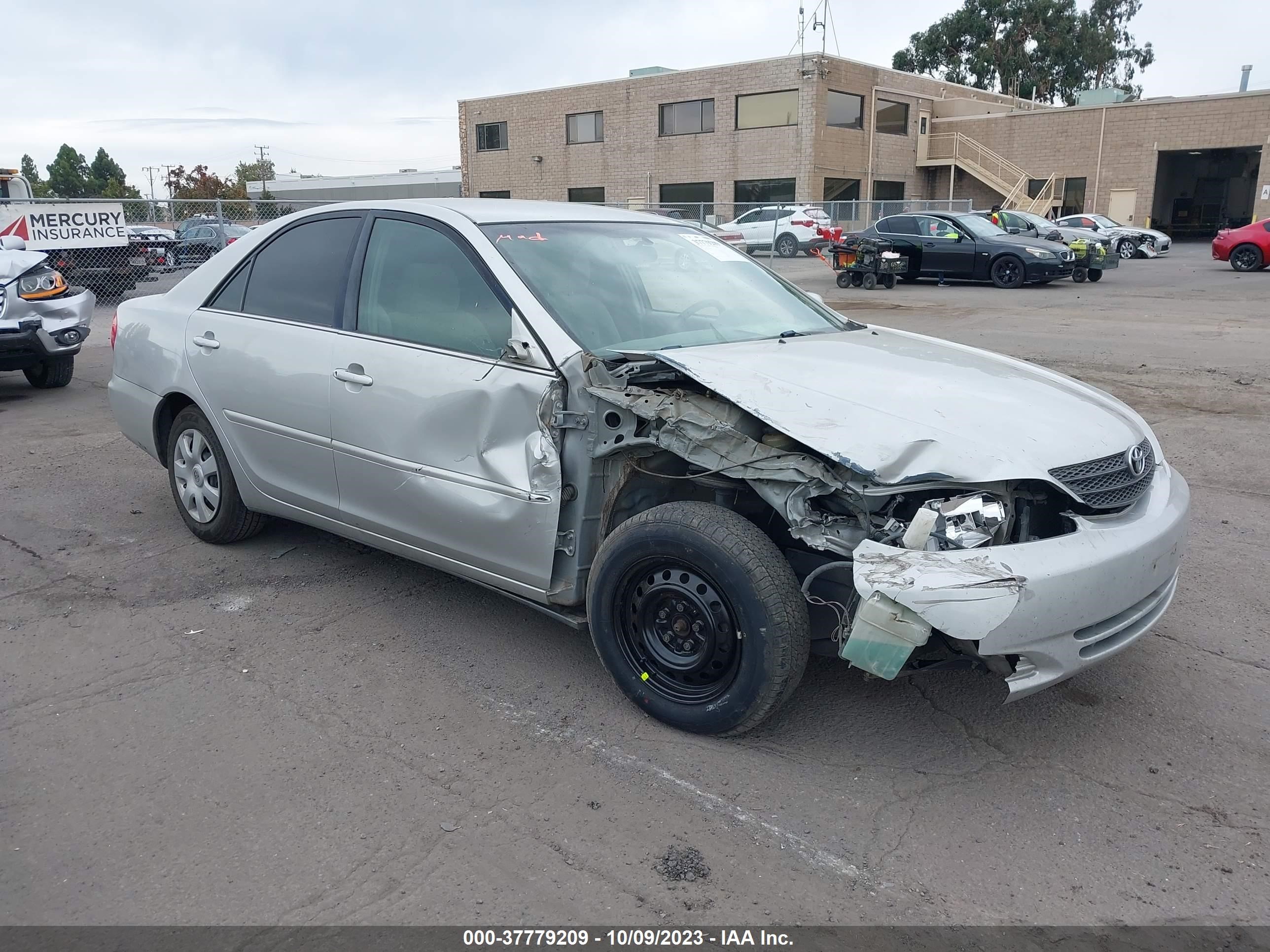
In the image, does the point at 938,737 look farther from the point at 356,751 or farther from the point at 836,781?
the point at 356,751

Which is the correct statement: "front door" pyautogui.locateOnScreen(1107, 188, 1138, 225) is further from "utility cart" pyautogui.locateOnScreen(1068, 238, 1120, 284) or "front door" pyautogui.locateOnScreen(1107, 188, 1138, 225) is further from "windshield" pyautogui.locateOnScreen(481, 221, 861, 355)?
"windshield" pyautogui.locateOnScreen(481, 221, 861, 355)

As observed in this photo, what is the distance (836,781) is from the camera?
3207 millimetres

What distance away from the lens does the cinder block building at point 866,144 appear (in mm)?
38375

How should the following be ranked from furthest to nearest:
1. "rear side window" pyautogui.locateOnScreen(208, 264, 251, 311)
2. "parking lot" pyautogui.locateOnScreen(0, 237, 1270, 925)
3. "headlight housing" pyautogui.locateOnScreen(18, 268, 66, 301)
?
"headlight housing" pyautogui.locateOnScreen(18, 268, 66, 301) → "rear side window" pyautogui.locateOnScreen(208, 264, 251, 311) → "parking lot" pyautogui.locateOnScreen(0, 237, 1270, 925)

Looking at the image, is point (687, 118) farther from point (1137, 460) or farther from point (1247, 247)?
point (1137, 460)

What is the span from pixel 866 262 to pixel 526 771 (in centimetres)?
1934

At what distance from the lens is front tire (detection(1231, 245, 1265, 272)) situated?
24484 millimetres

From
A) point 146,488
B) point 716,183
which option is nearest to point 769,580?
point 146,488

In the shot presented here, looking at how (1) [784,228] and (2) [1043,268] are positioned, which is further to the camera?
(1) [784,228]

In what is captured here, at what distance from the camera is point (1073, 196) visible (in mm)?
41750

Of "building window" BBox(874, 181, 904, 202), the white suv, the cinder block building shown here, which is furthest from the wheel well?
"building window" BBox(874, 181, 904, 202)

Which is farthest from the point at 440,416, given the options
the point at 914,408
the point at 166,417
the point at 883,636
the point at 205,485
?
the point at 166,417

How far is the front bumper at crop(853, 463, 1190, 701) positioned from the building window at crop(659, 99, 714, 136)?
131ft

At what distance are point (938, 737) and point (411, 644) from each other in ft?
6.87
